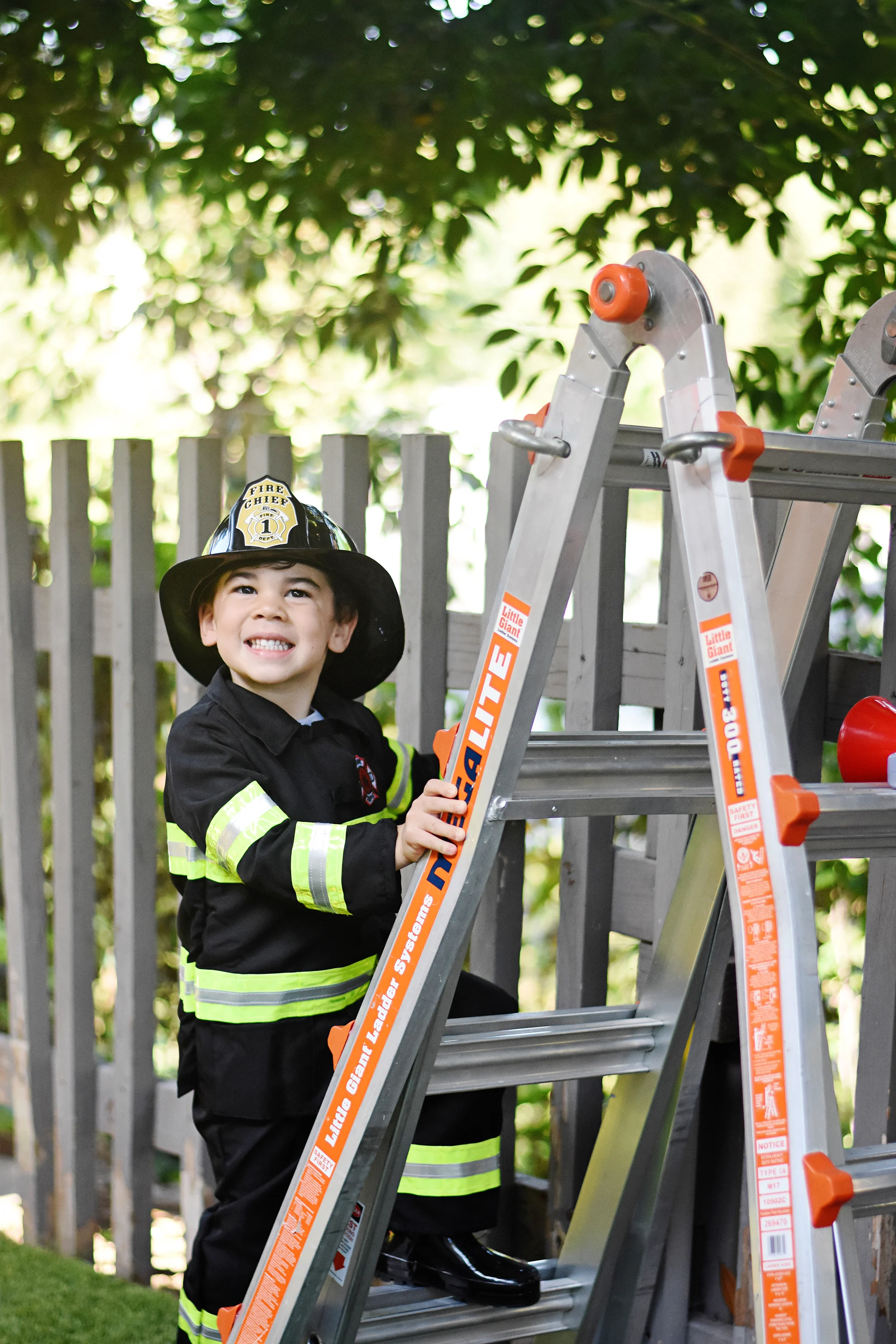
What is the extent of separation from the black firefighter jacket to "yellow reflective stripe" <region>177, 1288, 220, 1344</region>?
333mm

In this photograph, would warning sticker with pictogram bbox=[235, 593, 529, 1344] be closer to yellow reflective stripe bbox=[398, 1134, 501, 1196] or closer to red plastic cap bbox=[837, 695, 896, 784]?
yellow reflective stripe bbox=[398, 1134, 501, 1196]

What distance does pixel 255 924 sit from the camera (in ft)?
6.24

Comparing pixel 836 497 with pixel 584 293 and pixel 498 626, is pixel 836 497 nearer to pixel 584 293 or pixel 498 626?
pixel 498 626

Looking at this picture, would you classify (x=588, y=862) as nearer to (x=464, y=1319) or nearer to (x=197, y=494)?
(x=464, y=1319)

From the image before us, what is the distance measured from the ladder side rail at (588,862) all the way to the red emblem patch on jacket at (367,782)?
1.12ft

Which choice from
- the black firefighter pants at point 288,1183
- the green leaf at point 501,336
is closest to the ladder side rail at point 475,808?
the black firefighter pants at point 288,1183

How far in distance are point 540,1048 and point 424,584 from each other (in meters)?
0.94

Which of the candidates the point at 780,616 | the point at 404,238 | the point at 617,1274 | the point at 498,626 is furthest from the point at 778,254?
the point at 617,1274

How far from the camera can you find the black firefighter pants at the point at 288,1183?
1.92 metres

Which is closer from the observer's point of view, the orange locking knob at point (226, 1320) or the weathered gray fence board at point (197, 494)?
the orange locking knob at point (226, 1320)

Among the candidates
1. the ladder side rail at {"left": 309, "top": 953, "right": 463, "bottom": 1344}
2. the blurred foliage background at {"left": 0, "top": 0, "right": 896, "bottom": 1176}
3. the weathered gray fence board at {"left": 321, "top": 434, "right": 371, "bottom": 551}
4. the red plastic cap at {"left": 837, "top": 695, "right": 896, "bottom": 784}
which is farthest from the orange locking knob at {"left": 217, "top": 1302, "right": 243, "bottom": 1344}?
the blurred foliage background at {"left": 0, "top": 0, "right": 896, "bottom": 1176}

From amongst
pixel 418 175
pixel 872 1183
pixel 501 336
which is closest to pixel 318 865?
pixel 872 1183

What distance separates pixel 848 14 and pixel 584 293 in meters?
0.91

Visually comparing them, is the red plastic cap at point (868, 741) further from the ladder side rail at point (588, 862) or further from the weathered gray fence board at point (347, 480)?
the weathered gray fence board at point (347, 480)
